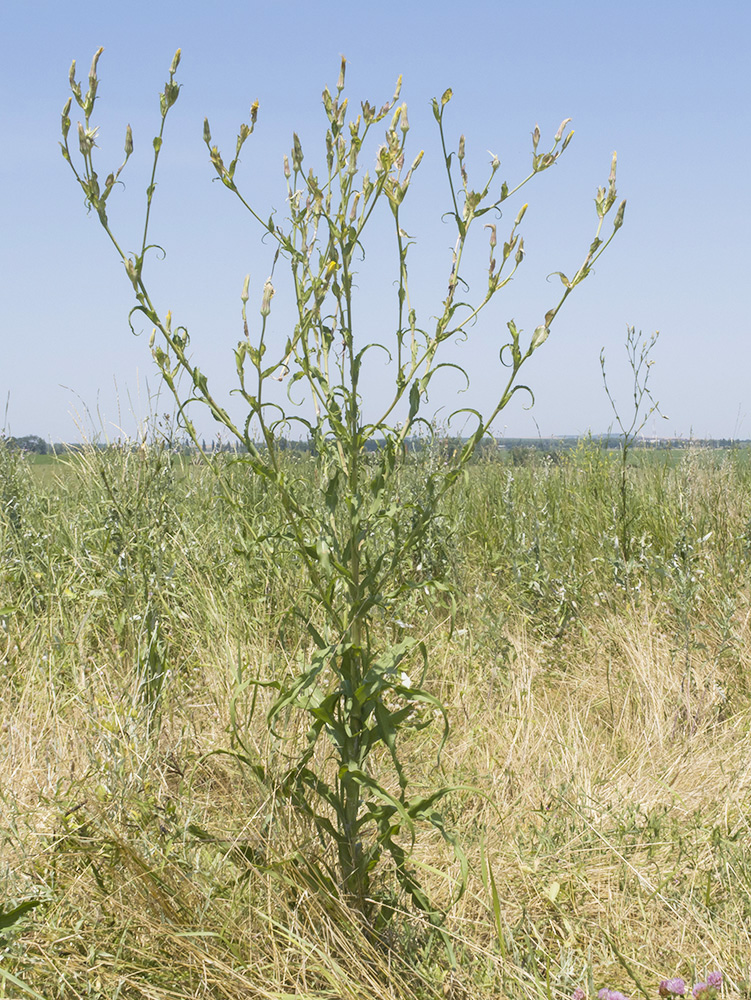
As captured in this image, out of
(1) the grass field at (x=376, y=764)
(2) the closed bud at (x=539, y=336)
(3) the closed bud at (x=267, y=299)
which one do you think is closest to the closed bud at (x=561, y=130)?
(2) the closed bud at (x=539, y=336)

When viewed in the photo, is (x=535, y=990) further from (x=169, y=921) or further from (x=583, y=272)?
(x=583, y=272)

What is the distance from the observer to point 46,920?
1.93 meters

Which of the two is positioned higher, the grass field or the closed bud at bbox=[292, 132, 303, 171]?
the closed bud at bbox=[292, 132, 303, 171]

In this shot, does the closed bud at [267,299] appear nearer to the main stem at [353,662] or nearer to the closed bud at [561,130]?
the main stem at [353,662]

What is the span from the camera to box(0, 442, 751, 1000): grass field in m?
1.83

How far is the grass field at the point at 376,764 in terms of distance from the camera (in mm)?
1835

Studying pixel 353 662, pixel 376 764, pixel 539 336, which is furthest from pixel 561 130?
pixel 376 764

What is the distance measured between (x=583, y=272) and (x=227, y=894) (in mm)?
1635

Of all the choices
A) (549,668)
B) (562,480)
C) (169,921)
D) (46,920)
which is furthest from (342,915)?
(562,480)

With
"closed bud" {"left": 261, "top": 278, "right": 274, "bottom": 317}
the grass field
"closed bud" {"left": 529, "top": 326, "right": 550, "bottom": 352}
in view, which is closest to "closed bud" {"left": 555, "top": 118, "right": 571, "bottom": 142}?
"closed bud" {"left": 529, "top": 326, "right": 550, "bottom": 352}

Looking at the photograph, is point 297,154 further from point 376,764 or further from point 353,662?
point 376,764

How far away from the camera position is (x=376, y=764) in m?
2.64

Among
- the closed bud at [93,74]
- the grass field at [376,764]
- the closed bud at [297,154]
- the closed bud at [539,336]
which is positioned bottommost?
the grass field at [376,764]

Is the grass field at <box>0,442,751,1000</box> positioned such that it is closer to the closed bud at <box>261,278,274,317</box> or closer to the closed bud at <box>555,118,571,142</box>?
the closed bud at <box>261,278,274,317</box>
